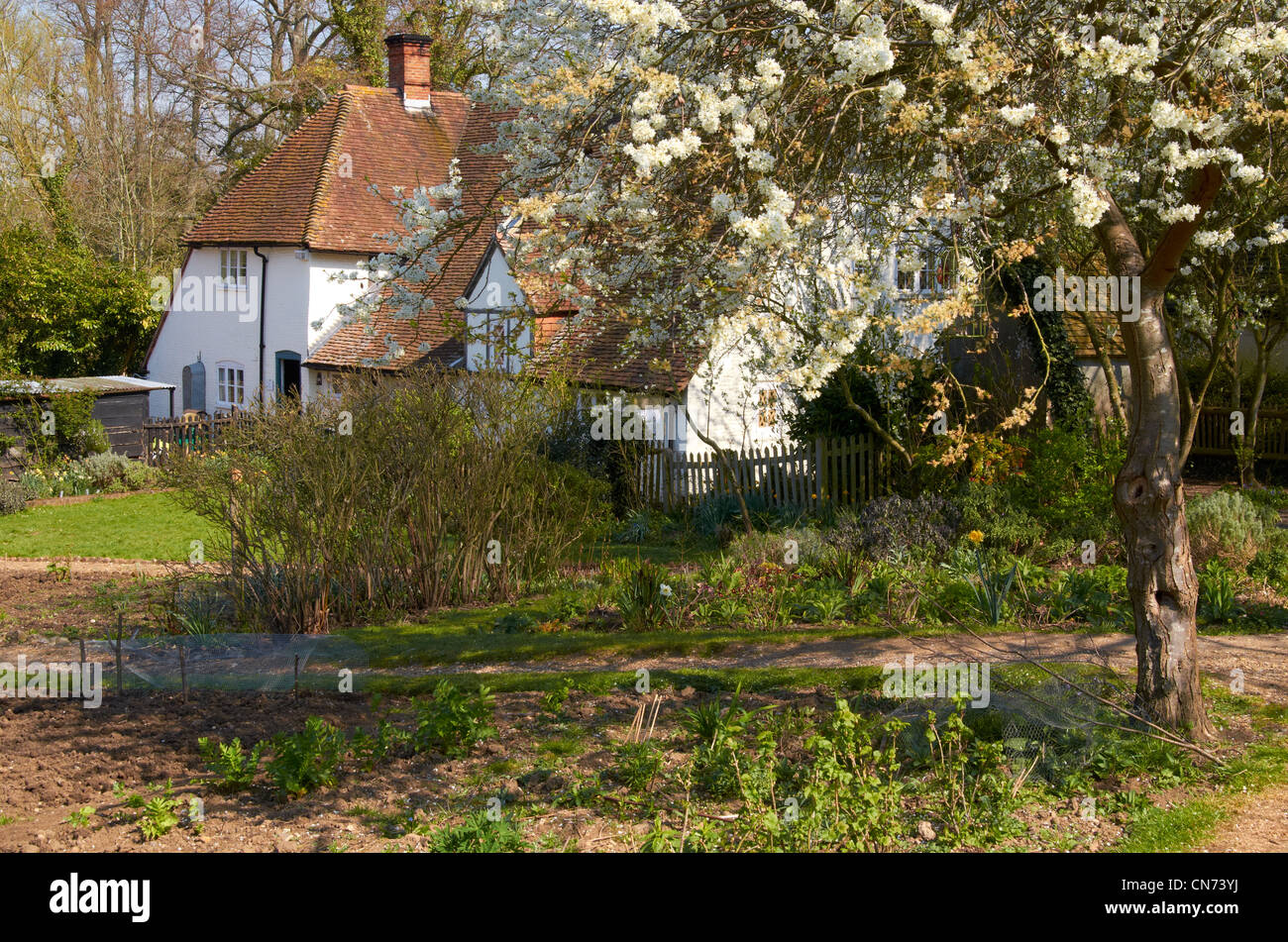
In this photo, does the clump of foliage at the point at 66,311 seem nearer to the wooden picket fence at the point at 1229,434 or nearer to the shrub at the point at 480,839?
the shrub at the point at 480,839

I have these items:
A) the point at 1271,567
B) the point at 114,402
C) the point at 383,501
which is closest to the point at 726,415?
the point at 383,501

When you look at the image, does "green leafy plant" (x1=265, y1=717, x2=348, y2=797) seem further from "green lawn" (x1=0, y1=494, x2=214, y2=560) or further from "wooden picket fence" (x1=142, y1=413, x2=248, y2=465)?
"wooden picket fence" (x1=142, y1=413, x2=248, y2=465)

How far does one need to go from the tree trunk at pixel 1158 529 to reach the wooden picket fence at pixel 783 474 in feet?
27.4

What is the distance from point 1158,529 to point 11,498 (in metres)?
19.0

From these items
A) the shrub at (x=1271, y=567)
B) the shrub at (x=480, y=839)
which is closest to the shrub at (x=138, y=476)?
the shrub at (x=1271, y=567)

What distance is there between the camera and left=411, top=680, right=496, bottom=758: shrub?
21.0 feet

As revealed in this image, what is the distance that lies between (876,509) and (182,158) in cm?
3380

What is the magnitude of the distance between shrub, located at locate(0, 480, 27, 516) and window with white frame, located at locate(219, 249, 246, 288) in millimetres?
11367

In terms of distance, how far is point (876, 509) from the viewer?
1222 cm

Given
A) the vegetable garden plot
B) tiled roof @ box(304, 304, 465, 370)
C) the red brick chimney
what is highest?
the red brick chimney

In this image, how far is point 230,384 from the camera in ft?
100

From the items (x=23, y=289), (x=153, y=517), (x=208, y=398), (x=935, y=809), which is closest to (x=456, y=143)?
(x=208, y=398)

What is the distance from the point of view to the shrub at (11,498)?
63.7ft

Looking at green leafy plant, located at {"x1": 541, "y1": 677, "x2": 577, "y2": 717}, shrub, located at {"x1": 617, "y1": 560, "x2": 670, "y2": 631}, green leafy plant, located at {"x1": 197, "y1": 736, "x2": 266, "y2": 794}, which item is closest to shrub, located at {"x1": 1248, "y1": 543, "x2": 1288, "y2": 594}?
shrub, located at {"x1": 617, "y1": 560, "x2": 670, "y2": 631}
